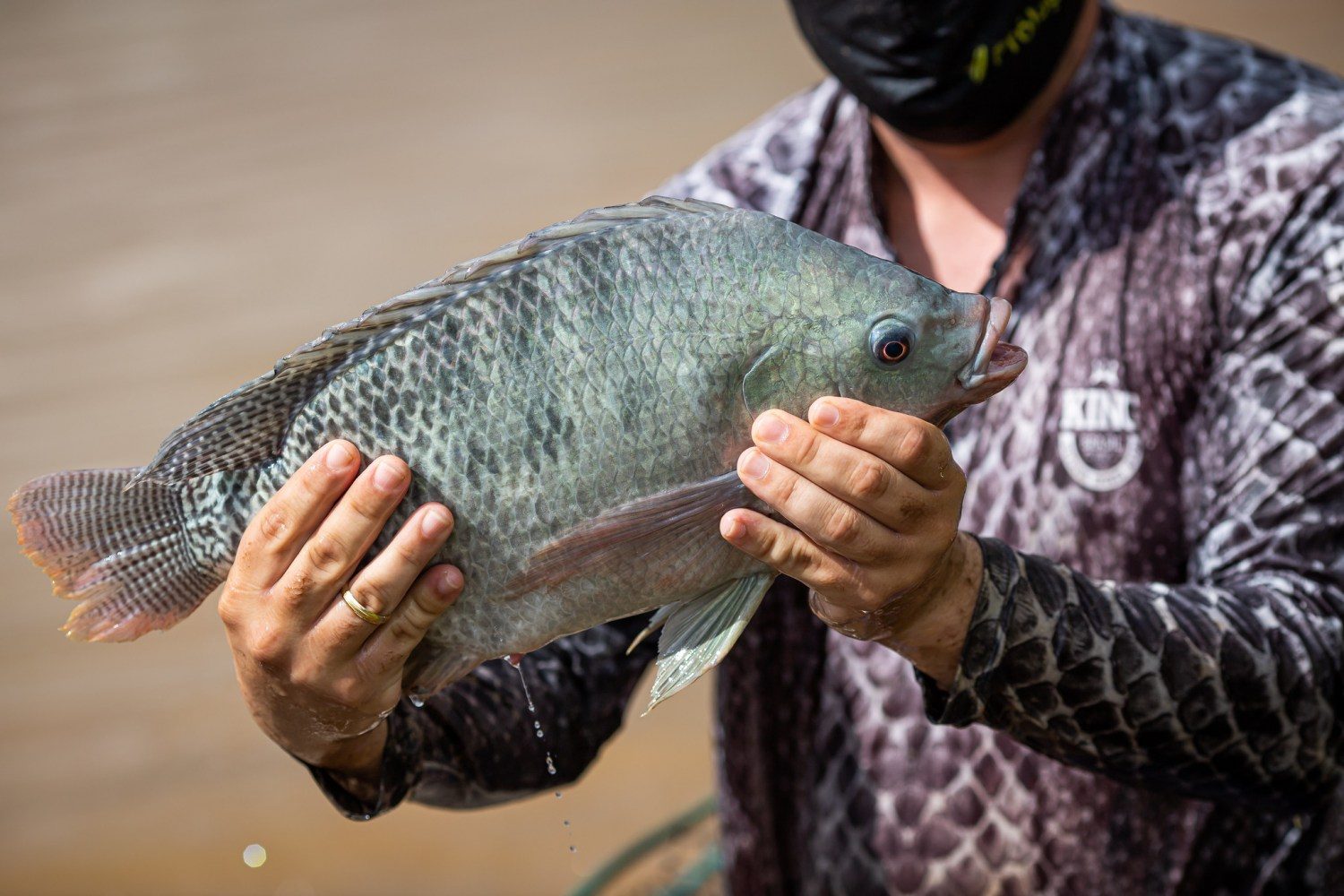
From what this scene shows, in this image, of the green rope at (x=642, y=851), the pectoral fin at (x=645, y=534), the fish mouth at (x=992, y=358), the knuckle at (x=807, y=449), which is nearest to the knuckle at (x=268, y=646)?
the pectoral fin at (x=645, y=534)

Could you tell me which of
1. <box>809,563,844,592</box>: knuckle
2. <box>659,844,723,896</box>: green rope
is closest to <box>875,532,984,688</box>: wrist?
<box>809,563,844,592</box>: knuckle

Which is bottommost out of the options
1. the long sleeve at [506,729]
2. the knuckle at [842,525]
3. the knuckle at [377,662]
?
the long sleeve at [506,729]

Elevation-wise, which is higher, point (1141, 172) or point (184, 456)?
point (1141, 172)

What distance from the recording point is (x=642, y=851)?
353cm

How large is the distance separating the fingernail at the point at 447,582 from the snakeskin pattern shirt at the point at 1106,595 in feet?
1.77

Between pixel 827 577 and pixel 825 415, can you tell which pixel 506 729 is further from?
pixel 825 415

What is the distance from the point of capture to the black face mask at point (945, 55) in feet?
7.90

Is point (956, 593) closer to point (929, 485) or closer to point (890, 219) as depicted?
point (929, 485)

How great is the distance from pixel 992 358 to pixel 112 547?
49.9 inches

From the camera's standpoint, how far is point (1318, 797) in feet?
7.43


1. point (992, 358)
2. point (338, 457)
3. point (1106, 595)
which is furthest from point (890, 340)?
point (338, 457)

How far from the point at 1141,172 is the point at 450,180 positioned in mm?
6866

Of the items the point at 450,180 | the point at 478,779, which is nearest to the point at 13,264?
the point at 450,180

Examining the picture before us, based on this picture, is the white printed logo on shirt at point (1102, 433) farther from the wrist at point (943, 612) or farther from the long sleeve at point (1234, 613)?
the wrist at point (943, 612)
